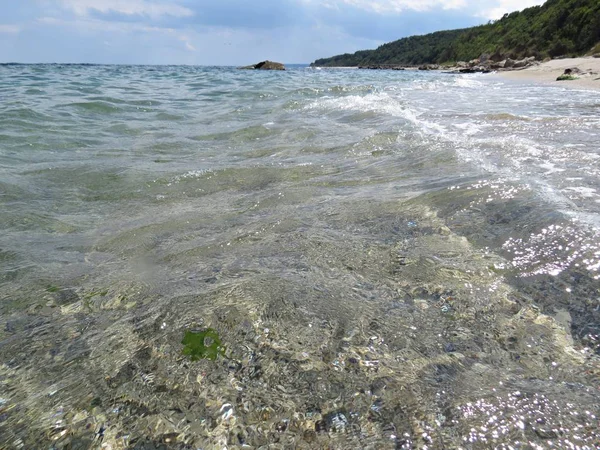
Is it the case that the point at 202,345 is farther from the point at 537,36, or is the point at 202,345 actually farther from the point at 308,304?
the point at 537,36

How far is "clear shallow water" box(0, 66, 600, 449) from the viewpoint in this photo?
130cm

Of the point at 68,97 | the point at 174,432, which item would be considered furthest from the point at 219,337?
the point at 68,97

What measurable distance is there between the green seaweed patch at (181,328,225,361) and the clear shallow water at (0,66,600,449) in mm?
30

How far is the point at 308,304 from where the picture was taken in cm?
191

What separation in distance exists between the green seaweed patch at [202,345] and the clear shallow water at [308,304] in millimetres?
→ 30

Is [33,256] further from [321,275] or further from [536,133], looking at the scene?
[536,133]

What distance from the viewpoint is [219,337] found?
170 cm

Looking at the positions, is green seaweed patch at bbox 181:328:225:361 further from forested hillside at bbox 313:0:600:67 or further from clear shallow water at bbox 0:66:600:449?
forested hillside at bbox 313:0:600:67

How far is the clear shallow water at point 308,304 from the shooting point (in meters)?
1.30

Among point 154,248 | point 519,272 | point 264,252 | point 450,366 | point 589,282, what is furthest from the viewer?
point 154,248

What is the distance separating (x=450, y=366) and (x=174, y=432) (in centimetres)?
104

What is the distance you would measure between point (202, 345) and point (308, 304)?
0.54 meters

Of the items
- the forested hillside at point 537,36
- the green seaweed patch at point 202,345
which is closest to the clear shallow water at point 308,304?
the green seaweed patch at point 202,345

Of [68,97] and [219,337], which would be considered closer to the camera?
[219,337]
